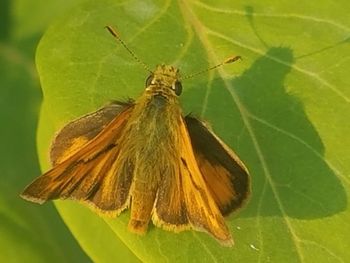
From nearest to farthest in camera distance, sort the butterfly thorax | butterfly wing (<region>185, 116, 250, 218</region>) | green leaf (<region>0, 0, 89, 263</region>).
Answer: butterfly wing (<region>185, 116, 250, 218</region>)
the butterfly thorax
green leaf (<region>0, 0, 89, 263</region>)

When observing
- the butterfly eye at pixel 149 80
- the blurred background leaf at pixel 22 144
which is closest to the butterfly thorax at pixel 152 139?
the butterfly eye at pixel 149 80

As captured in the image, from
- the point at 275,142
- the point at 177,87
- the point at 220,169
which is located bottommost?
the point at 275,142

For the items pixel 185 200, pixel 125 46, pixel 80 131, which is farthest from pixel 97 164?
pixel 125 46

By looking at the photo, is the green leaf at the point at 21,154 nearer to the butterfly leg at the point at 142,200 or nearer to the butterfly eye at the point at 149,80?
the butterfly leg at the point at 142,200

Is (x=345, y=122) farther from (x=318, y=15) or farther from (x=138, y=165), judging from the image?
(x=138, y=165)

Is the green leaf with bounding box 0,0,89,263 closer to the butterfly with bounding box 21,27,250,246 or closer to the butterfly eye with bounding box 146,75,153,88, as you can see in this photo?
the butterfly with bounding box 21,27,250,246

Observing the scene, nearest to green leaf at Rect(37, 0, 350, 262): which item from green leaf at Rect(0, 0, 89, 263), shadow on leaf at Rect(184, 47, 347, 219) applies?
shadow on leaf at Rect(184, 47, 347, 219)

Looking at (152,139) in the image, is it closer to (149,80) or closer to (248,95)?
(149,80)

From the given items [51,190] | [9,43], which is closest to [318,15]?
[51,190]
